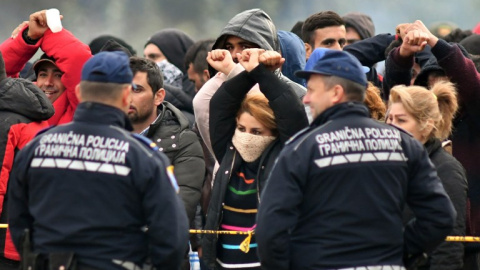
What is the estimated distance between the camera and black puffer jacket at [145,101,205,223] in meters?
8.08

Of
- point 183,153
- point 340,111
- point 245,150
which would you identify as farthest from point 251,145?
point 340,111

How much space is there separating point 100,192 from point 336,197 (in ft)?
4.26

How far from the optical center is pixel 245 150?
7238mm

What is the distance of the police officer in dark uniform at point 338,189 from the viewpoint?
6.05 m

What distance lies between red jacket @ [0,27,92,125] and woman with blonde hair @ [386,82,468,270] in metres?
2.59

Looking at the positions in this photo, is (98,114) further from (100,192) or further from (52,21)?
(52,21)

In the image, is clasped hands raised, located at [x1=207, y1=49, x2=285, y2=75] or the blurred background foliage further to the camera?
the blurred background foliage

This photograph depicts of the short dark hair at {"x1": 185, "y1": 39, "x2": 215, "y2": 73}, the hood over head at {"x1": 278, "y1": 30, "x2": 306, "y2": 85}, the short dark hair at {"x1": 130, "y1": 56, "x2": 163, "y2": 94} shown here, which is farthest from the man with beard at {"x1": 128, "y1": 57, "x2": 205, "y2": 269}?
the short dark hair at {"x1": 185, "y1": 39, "x2": 215, "y2": 73}

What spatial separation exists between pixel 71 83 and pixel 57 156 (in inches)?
109

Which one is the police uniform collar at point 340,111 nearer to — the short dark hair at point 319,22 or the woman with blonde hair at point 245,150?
the woman with blonde hair at point 245,150

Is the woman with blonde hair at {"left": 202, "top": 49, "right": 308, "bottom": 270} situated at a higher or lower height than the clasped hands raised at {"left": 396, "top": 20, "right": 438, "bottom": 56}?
lower

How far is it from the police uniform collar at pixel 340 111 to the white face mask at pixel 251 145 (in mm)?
1020

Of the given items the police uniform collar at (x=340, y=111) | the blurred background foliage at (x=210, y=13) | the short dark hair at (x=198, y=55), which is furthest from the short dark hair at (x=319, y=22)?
the blurred background foliage at (x=210, y=13)

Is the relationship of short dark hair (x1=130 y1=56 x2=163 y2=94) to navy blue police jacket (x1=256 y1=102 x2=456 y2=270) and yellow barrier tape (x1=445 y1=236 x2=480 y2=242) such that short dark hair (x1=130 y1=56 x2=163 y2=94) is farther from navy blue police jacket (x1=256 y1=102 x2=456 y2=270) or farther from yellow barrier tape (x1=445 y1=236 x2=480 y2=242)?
yellow barrier tape (x1=445 y1=236 x2=480 y2=242)
